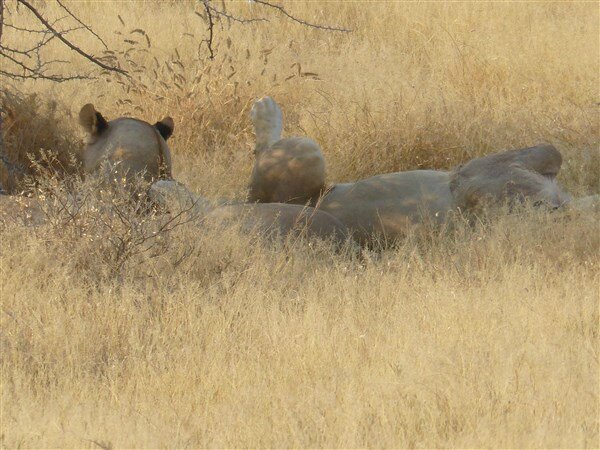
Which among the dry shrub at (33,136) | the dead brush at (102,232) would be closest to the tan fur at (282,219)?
the dead brush at (102,232)

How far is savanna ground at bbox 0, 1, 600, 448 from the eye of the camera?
339 centimetres

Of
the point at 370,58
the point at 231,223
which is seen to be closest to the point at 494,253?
the point at 231,223

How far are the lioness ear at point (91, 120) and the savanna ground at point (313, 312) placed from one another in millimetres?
928

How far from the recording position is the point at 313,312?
4477 millimetres

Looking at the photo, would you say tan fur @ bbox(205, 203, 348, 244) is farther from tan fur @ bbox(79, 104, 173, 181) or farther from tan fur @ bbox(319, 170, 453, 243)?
tan fur @ bbox(79, 104, 173, 181)

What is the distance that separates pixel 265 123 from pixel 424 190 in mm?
1442

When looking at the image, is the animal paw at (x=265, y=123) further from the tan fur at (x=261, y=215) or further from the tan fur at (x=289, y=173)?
the tan fur at (x=261, y=215)

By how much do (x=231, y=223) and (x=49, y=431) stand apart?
2550 mm

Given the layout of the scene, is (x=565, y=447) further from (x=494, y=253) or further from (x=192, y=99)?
(x=192, y=99)

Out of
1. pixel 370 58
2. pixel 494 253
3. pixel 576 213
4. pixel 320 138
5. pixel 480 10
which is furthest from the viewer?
pixel 480 10

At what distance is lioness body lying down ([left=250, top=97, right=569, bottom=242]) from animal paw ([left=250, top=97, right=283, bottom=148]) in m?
0.58

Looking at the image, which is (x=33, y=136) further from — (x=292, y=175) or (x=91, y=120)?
(x=292, y=175)

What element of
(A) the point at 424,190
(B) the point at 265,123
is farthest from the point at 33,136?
(A) the point at 424,190

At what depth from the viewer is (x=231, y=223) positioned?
5754mm
